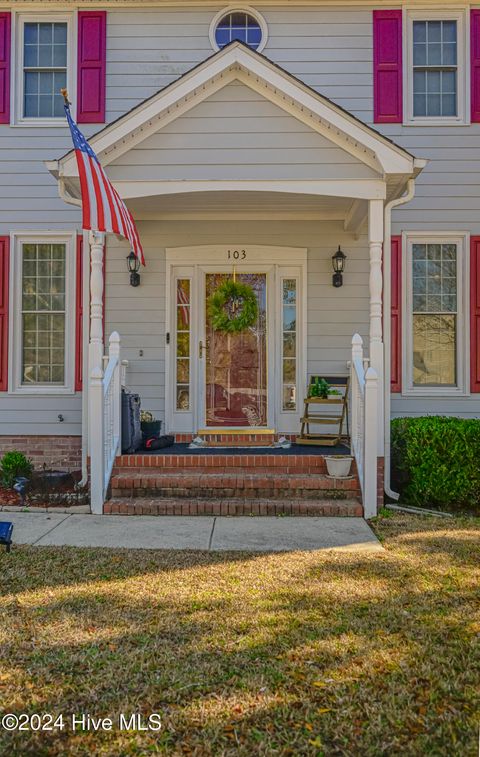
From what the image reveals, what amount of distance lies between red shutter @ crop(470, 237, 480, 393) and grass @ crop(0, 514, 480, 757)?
3.50m

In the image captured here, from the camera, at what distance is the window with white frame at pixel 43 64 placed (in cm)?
737

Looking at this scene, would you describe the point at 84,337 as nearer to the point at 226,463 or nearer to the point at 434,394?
the point at 226,463

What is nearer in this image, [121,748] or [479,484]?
[121,748]

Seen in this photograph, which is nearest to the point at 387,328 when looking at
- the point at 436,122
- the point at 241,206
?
the point at 241,206

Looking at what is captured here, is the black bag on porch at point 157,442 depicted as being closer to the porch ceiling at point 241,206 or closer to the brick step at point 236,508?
the brick step at point 236,508

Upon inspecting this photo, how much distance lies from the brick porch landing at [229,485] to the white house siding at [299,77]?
1845 millimetres

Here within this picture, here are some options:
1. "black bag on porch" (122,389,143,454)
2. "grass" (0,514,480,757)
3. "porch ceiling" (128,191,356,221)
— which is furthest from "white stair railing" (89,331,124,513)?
"porch ceiling" (128,191,356,221)

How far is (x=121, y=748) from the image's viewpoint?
80.3 inches

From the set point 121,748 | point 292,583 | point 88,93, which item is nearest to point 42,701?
point 121,748

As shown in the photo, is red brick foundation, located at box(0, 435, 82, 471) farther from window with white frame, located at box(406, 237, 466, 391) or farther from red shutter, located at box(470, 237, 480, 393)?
red shutter, located at box(470, 237, 480, 393)

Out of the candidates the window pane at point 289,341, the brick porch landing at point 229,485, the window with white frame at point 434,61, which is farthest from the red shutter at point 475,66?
the brick porch landing at point 229,485

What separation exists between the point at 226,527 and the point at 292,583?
4.57 ft

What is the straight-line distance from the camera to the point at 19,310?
24.1 ft

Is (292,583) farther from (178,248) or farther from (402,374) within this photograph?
(178,248)
